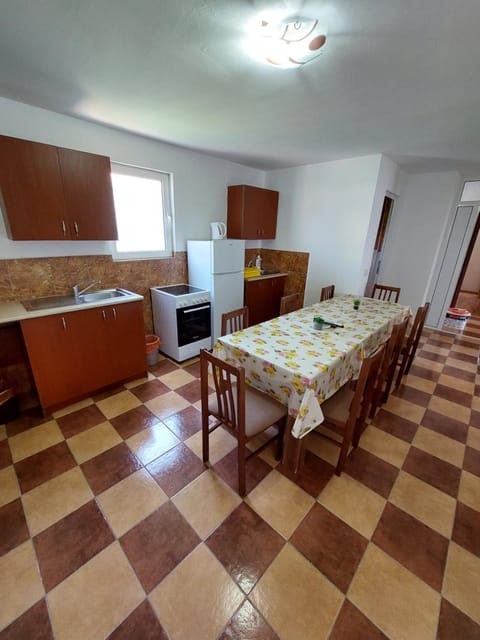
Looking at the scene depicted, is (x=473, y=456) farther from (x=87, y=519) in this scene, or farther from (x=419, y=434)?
(x=87, y=519)

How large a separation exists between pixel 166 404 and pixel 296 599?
5.33 feet

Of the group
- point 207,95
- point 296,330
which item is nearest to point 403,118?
point 207,95

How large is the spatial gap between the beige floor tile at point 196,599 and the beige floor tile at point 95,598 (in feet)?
0.39

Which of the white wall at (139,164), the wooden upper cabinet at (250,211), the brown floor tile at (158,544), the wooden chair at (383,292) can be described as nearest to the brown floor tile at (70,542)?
the brown floor tile at (158,544)

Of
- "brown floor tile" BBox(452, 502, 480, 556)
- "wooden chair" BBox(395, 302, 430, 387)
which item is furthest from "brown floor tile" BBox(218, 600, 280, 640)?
"wooden chair" BBox(395, 302, 430, 387)

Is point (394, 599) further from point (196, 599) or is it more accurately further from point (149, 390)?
point (149, 390)

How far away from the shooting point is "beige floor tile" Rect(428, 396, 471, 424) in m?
2.34

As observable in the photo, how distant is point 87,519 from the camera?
4.74 feet

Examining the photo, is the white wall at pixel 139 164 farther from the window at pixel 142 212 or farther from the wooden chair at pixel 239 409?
the wooden chair at pixel 239 409

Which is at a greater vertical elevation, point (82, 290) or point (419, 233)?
point (419, 233)

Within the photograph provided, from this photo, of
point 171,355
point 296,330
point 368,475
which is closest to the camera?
point 368,475

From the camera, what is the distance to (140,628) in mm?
1061

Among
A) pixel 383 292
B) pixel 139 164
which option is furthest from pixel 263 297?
pixel 139 164

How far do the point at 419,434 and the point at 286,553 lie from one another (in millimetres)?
1500
